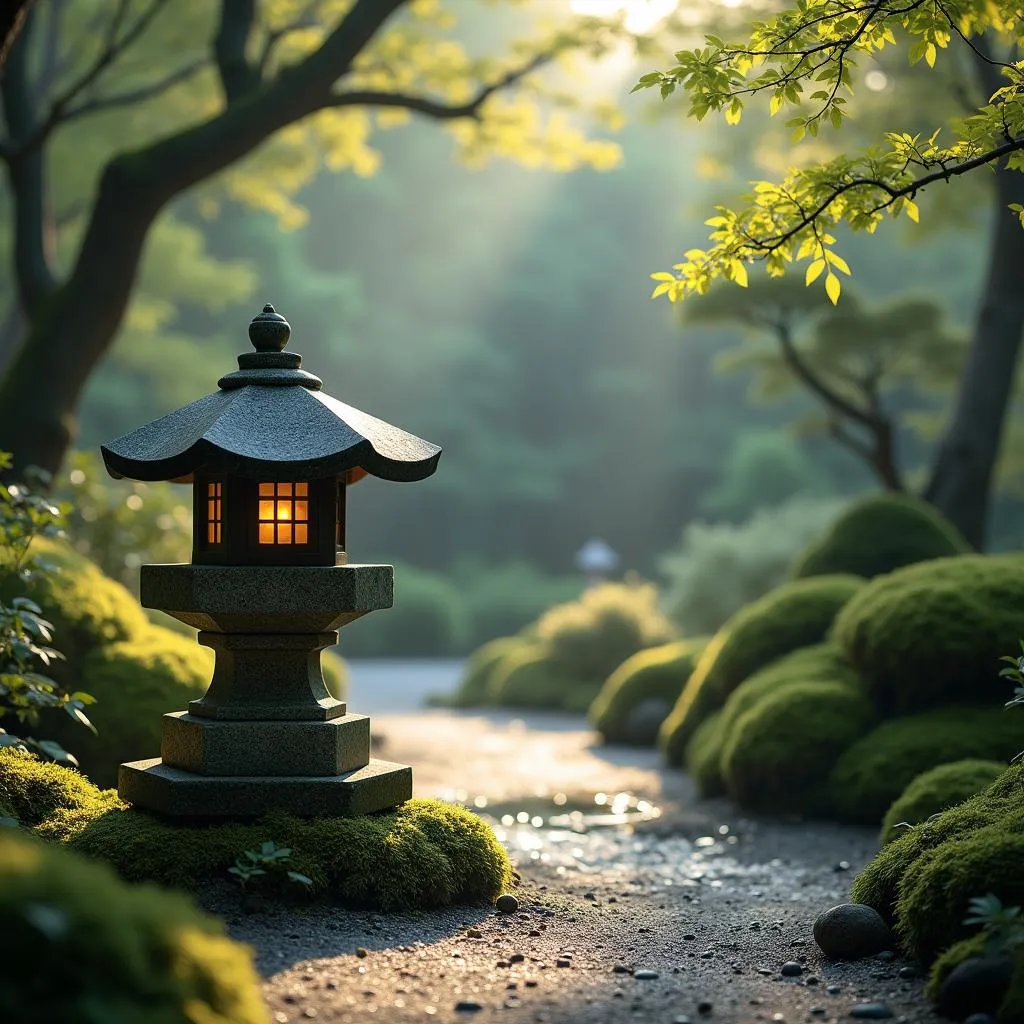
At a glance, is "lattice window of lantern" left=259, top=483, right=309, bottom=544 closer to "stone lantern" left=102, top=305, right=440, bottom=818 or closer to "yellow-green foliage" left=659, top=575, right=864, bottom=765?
"stone lantern" left=102, top=305, right=440, bottom=818

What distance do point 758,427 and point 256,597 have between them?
32.8 meters

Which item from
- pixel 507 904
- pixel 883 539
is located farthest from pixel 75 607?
pixel 883 539

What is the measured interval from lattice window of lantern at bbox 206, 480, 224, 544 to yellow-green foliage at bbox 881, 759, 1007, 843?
3.62 metres

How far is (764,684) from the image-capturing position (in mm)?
8875

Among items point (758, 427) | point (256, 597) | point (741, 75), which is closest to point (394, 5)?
point (741, 75)

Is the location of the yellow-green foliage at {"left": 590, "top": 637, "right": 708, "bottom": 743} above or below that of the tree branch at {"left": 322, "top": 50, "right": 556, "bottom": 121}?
below

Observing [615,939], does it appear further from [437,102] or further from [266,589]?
[437,102]

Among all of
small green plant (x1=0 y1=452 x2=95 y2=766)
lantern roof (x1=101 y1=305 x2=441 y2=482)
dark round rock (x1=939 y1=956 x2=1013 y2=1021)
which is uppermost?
lantern roof (x1=101 y1=305 x2=441 y2=482)

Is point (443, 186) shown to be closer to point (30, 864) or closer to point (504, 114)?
point (504, 114)

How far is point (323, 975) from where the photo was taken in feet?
12.9

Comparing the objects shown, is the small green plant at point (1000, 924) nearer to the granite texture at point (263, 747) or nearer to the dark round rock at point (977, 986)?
the dark round rock at point (977, 986)

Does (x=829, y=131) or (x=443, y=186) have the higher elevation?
(x=443, y=186)

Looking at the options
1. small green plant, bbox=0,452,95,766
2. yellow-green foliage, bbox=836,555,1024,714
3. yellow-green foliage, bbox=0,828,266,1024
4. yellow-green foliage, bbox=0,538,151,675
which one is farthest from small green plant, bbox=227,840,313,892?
yellow-green foliage, bbox=836,555,1024,714

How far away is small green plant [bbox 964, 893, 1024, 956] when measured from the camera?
3.51 metres
